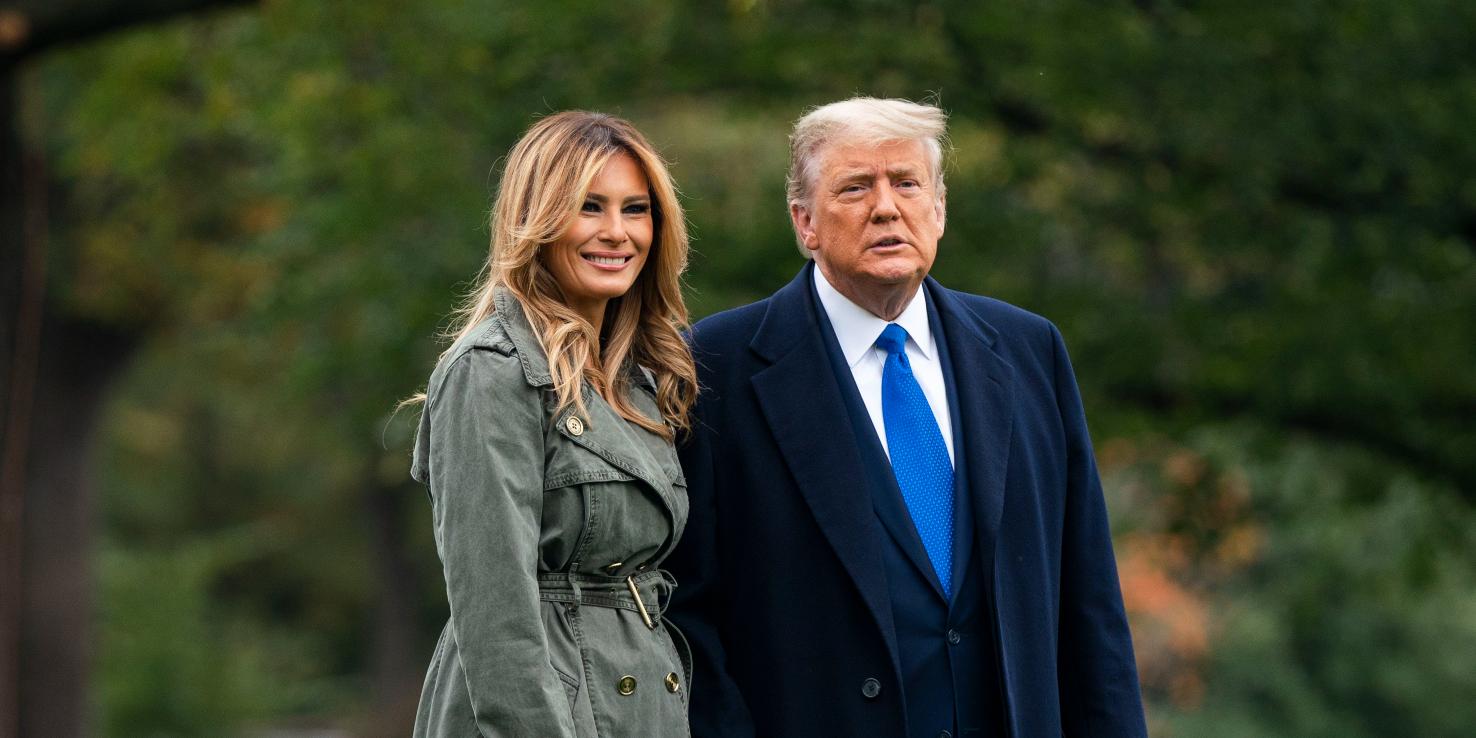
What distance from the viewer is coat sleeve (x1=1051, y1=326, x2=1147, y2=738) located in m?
3.60

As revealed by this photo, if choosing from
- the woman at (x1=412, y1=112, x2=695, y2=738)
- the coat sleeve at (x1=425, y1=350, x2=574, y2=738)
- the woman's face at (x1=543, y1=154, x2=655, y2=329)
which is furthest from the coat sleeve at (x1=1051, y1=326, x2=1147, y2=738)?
the coat sleeve at (x1=425, y1=350, x2=574, y2=738)

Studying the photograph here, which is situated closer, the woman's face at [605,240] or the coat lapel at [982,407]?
the woman's face at [605,240]

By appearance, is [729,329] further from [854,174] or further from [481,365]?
[481,365]

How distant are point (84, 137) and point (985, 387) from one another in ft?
33.7

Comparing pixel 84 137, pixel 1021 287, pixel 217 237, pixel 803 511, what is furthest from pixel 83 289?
pixel 803 511

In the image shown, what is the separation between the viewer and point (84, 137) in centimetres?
1259

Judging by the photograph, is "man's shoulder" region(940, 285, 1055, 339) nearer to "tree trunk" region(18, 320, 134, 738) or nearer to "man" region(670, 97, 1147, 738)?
"man" region(670, 97, 1147, 738)

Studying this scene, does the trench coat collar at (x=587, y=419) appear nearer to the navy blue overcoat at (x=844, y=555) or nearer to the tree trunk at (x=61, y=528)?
the navy blue overcoat at (x=844, y=555)

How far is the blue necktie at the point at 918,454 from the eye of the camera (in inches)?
138

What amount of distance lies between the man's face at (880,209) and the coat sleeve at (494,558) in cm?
76

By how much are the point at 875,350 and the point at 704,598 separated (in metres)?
0.58

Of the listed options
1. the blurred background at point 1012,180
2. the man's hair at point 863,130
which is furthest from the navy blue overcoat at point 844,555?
the blurred background at point 1012,180

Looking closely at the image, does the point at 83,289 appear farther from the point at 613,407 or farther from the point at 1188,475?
the point at 613,407

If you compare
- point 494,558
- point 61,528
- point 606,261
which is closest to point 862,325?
point 606,261
